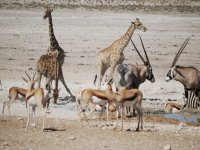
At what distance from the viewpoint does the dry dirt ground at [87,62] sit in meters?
10.8

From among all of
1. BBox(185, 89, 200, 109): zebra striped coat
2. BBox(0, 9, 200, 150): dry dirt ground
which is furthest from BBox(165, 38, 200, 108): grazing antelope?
BBox(0, 9, 200, 150): dry dirt ground

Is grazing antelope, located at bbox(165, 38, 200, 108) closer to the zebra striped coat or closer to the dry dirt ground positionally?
the zebra striped coat

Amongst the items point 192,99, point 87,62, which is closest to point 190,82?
point 192,99

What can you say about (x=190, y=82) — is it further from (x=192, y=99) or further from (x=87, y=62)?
(x=87, y=62)

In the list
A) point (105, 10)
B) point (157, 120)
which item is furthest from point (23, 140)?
point (105, 10)

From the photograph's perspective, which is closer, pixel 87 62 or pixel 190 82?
pixel 190 82

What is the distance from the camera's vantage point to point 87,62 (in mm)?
21922

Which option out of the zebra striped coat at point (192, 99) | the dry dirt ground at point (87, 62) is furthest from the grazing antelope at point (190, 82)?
the dry dirt ground at point (87, 62)

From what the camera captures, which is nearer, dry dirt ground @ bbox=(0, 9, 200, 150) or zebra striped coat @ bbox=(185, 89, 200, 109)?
dry dirt ground @ bbox=(0, 9, 200, 150)

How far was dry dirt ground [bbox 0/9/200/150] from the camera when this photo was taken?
35.5 ft

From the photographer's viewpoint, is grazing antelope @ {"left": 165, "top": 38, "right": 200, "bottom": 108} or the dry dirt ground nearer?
the dry dirt ground

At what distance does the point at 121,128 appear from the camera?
11.5 metres

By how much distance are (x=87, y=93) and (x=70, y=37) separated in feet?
51.5

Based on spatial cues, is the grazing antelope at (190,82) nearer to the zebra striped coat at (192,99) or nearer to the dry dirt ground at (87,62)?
the zebra striped coat at (192,99)
